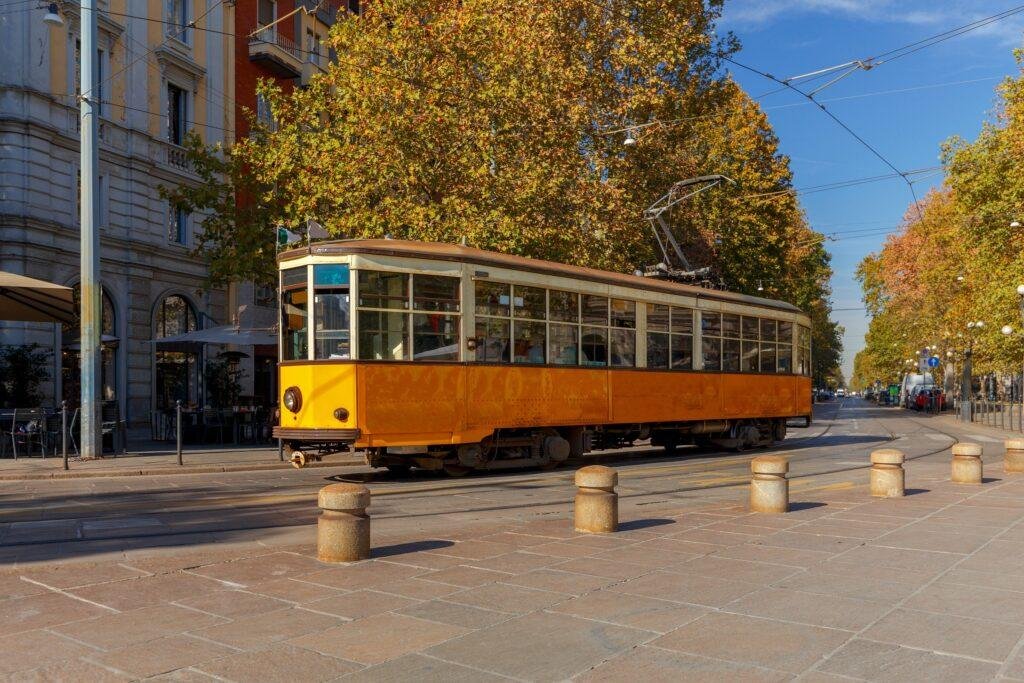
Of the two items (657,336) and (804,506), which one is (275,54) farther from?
(804,506)

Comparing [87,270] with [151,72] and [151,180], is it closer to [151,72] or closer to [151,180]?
[151,180]

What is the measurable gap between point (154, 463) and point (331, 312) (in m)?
5.83

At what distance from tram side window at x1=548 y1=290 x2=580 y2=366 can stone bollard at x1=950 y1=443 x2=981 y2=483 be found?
6.02 metres

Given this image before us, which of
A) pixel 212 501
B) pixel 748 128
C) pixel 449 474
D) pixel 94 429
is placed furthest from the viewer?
pixel 748 128

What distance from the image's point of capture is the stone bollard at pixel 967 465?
44.5 feet

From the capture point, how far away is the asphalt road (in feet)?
28.5

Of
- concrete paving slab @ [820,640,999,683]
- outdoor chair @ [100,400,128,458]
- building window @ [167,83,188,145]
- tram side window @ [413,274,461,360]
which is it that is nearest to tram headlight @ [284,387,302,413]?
tram side window @ [413,274,461,360]

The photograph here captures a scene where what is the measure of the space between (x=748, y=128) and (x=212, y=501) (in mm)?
31515

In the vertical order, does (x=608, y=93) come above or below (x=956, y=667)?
above

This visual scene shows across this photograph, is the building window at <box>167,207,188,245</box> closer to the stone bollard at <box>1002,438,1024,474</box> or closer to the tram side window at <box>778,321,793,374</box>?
the tram side window at <box>778,321,793,374</box>

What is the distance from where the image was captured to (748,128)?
37.9 metres

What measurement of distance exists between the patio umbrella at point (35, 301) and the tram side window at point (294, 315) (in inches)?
253

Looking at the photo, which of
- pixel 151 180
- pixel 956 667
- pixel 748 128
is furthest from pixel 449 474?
pixel 748 128

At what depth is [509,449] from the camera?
15.2 m
